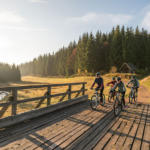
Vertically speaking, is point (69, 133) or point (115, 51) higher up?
point (115, 51)

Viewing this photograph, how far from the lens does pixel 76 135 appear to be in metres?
4.52

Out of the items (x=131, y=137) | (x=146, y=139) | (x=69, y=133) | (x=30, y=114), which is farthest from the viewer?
(x=30, y=114)

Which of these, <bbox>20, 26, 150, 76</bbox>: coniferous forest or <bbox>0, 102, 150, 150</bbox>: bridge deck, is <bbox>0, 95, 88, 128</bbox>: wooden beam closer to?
<bbox>0, 102, 150, 150</bbox>: bridge deck

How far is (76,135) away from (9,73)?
77.2 meters

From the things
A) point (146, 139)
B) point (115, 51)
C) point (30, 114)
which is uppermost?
point (115, 51)

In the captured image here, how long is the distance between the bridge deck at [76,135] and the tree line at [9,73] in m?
70.4

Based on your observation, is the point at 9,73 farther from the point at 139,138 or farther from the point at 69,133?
the point at 139,138

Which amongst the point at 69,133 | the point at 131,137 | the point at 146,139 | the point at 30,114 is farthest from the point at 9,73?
the point at 146,139

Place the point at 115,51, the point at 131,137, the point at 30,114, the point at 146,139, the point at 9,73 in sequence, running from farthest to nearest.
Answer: the point at 9,73 < the point at 115,51 < the point at 30,114 < the point at 131,137 < the point at 146,139

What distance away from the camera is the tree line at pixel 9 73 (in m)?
69.1

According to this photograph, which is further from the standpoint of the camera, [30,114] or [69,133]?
[30,114]

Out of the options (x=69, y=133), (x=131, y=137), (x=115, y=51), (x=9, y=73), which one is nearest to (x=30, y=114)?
(x=69, y=133)

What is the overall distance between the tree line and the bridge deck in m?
70.4

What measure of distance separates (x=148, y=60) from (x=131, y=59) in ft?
33.4
